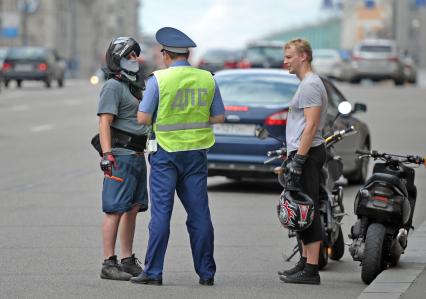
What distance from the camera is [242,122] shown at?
16.7 m

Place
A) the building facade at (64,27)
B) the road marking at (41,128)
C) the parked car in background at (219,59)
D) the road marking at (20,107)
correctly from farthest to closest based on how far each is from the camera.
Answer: the building facade at (64,27) < the parked car in background at (219,59) < the road marking at (20,107) < the road marking at (41,128)

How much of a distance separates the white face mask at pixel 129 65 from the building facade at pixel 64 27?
87.7m

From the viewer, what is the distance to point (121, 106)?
10.1 metres

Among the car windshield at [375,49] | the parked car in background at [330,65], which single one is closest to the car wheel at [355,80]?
the car windshield at [375,49]

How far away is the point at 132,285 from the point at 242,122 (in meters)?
7.09

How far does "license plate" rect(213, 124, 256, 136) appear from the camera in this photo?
1678cm

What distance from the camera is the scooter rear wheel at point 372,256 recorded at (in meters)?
9.81

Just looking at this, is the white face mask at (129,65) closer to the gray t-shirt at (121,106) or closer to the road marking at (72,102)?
the gray t-shirt at (121,106)

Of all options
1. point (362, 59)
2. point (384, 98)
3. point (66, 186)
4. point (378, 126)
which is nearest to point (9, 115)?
point (378, 126)

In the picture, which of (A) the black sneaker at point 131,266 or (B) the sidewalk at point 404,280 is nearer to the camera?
(B) the sidewalk at point 404,280

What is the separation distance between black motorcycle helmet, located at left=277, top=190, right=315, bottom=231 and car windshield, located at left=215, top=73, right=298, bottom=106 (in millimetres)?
6899

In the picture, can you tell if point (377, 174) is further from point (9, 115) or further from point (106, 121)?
point (9, 115)

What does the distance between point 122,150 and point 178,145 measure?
59cm

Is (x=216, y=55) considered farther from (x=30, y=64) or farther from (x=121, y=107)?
(x=121, y=107)
